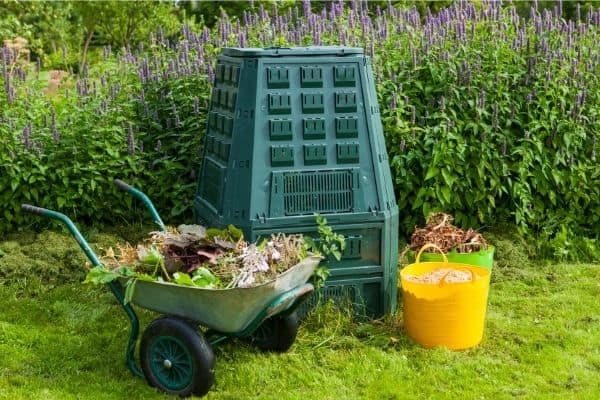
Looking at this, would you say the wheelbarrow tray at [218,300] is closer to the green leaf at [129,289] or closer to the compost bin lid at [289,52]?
the green leaf at [129,289]

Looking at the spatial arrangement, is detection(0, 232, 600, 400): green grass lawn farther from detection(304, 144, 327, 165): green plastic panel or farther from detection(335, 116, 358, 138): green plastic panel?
detection(335, 116, 358, 138): green plastic panel

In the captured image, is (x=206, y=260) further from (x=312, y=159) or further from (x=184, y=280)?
(x=312, y=159)

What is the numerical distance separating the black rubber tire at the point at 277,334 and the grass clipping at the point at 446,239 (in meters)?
1.03

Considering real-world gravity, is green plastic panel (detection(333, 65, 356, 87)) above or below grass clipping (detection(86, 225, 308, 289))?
above

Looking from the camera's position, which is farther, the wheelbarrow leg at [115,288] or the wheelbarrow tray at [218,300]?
the wheelbarrow leg at [115,288]

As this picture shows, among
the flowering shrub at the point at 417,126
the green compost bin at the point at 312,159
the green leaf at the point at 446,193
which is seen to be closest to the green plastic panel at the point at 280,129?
the green compost bin at the point at 312,159

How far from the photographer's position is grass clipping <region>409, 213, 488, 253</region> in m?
5.04

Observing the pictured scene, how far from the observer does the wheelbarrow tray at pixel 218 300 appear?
3.71 meters

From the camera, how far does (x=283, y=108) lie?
453 centimetres

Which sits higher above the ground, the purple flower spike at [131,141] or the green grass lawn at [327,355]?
the purple flower spike at [131,141]

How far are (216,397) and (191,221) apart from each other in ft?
7.30

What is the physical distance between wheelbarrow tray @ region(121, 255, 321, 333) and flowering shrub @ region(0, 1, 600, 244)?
6.56 feet

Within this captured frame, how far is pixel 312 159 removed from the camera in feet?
15.0

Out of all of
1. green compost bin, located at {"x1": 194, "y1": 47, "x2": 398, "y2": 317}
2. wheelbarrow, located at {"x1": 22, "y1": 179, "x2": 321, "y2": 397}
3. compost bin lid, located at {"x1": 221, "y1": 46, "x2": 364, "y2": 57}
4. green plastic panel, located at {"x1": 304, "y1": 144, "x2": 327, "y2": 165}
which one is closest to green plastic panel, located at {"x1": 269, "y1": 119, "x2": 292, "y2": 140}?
green compost bin, located at {"x1": 194, "y1": 47, "x2": 398, "y2": 317}
